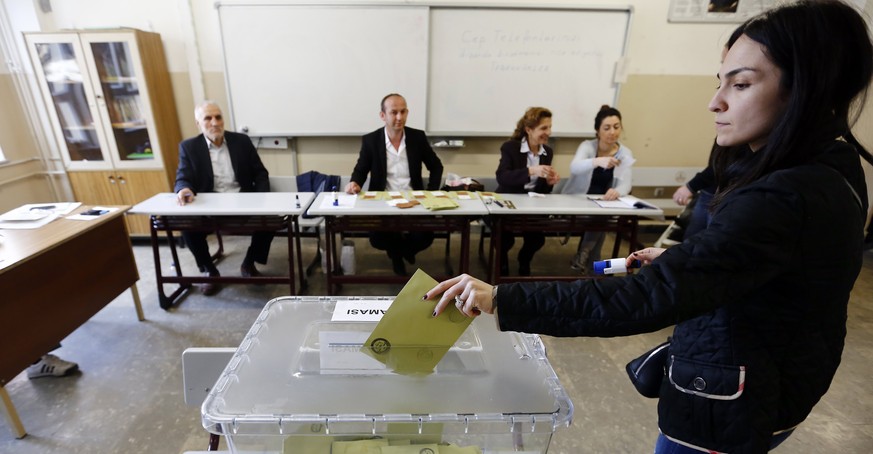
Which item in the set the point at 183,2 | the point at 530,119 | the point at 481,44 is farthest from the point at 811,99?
the point at 183,2

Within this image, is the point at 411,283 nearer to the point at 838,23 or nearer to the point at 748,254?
the point at 748,254

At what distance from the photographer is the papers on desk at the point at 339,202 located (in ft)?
7.94

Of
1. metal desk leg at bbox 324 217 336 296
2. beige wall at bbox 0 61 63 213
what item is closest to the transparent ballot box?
metal desk leg at bbox 324 217 336 296

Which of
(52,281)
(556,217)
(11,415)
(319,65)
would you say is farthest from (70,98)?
(556,217)

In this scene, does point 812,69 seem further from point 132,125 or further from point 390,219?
point 132,125

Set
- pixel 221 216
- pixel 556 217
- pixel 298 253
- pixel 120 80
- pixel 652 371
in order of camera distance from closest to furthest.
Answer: pixel 652 371 → pixel 221 216 → pixel 556 217 → pixel 298 253 → pixel 120 80

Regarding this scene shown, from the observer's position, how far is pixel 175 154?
11.7 ft

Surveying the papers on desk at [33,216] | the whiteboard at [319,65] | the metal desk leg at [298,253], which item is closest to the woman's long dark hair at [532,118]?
the whiteboard at [319,65]

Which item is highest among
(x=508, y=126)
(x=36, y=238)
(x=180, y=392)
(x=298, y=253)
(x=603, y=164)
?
(x=508, y=126)

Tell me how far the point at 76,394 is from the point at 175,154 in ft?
7.54

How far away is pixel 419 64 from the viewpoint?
349 centimetres

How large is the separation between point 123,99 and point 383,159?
2.27 m

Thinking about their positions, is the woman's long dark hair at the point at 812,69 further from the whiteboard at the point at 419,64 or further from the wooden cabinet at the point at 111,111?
the wooden cabinet at the point at 111,111

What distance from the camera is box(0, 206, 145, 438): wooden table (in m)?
1.62
